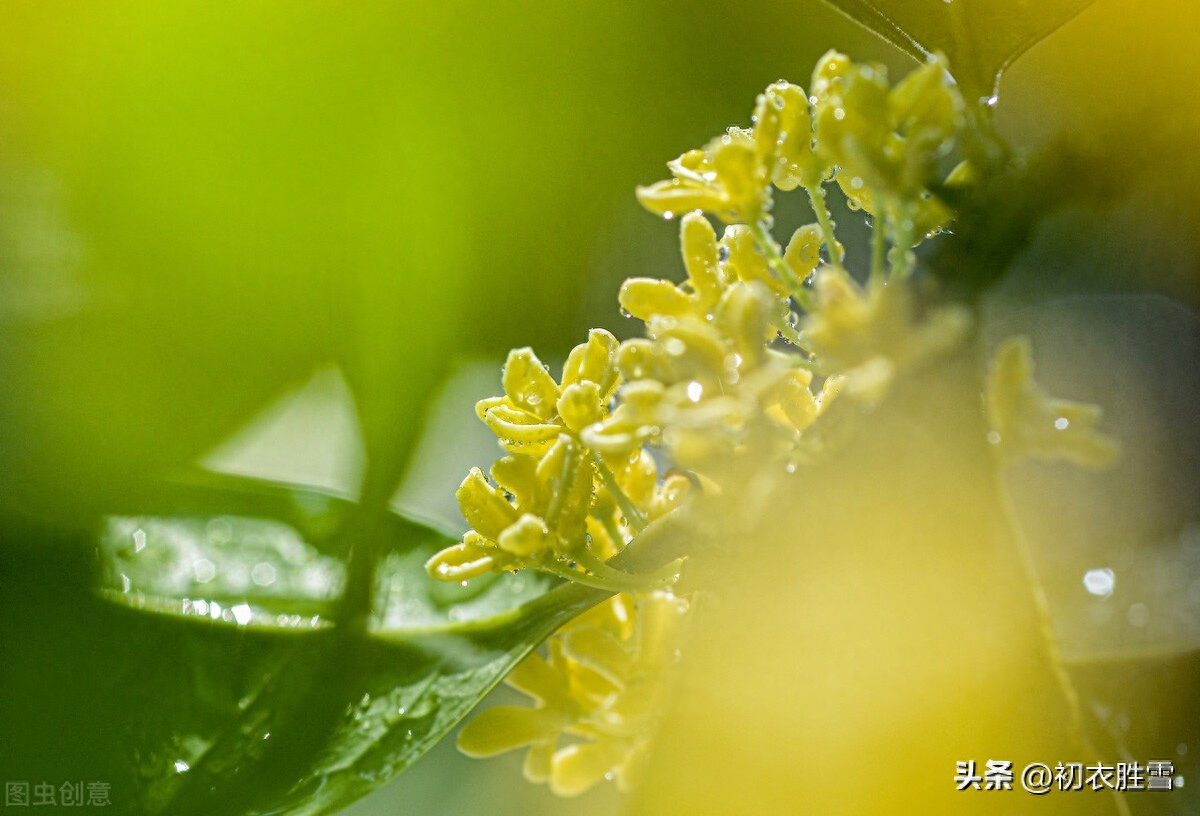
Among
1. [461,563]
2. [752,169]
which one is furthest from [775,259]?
[461,563]

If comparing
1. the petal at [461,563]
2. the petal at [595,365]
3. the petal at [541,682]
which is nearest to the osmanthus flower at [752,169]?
the petal at [595,365]

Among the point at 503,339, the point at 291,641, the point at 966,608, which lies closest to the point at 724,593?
the point at 966,608

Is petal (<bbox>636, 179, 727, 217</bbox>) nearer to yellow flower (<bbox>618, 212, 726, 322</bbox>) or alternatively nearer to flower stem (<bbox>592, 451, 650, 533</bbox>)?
yellow flower (<bbox>618, 212, 726, 322</bbox>)

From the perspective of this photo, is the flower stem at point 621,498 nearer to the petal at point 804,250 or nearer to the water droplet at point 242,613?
the petal at point 804,250

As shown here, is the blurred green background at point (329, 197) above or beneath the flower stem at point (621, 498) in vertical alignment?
above

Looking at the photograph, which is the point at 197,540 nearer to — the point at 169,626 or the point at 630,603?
the point at 169,626

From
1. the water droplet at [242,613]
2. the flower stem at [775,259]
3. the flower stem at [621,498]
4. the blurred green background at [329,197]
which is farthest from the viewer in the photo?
the blurred green background at [329,197]
